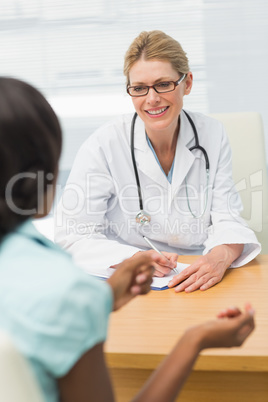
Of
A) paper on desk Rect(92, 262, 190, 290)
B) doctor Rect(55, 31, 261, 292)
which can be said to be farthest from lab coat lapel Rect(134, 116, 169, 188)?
paper on desk Rect(92, 262, 190, 290)

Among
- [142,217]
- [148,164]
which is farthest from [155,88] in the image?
[142,217]

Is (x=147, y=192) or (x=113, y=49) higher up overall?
(x=113, y=49)

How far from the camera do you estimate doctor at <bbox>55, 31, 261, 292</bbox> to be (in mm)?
1698

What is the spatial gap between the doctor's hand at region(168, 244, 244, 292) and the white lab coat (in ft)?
0.62

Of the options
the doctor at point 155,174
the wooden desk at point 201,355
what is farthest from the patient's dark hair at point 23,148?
the doctor at point 155,174

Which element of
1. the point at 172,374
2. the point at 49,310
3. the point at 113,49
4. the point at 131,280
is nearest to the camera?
the point at 49,310

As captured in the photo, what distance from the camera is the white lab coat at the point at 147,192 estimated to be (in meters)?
1.70

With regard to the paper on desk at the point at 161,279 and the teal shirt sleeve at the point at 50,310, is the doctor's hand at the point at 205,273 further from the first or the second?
the teal shirt sleeve at the point at 50,310

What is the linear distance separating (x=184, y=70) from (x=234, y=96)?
1858 millimetres

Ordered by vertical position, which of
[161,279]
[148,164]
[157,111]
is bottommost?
[161,279]

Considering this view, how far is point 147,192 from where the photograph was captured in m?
1.75

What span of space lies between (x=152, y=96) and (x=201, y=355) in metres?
0.92

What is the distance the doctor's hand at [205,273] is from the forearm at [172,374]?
0.58 m

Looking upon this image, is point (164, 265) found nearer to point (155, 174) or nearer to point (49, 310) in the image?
→ point (155, 174)
